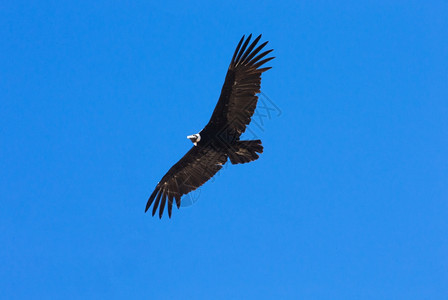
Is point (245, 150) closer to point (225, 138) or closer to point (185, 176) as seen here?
point (225, 138)

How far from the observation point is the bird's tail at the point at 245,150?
13562 mm

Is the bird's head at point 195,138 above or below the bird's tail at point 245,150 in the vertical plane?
above

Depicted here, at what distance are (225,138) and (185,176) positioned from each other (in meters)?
1.91

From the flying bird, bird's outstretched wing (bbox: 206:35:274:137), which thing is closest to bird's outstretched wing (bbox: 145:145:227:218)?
the flying bird

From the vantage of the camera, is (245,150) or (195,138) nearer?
(245,150)

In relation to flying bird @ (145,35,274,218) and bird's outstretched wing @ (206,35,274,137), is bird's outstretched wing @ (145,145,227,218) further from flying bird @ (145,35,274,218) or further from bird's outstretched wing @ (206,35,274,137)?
bird's outstretched wing @ (206,35,274,137)

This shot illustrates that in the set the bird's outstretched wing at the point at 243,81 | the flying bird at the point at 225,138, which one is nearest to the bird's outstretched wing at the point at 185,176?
the flying bird at the point at 225,138

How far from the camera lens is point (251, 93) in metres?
13.0

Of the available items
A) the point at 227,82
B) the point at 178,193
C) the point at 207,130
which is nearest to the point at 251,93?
the point at 227,82

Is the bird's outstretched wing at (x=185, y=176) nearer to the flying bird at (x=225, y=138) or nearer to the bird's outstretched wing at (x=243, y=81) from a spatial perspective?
the flying bird at (x=225, y=138)

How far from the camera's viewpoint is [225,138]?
13.7 m

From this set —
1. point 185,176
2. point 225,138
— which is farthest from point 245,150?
point 185,176

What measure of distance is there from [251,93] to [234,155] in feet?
6.09

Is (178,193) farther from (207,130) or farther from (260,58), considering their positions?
(260,58)
